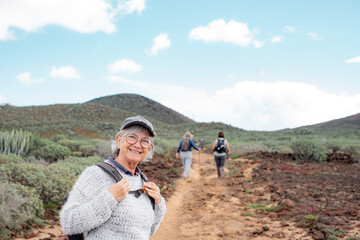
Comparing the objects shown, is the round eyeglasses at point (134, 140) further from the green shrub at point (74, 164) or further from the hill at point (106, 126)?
the hill at point (106, 126)

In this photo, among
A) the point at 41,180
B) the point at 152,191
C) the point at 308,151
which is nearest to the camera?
the point at 152,191

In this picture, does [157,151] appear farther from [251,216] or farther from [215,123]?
[215,123]

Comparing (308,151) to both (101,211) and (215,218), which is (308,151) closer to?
(215,218)

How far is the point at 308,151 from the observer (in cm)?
1839

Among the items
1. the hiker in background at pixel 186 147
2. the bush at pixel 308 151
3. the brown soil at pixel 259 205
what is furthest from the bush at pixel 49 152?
the bush at pixel 308 151

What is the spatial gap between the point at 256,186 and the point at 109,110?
2161 inches

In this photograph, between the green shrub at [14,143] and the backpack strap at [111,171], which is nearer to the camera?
the backpack strap at [111,171]

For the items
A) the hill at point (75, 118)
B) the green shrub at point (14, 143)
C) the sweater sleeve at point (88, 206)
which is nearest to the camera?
the sweater sleeve at point (88, 206)

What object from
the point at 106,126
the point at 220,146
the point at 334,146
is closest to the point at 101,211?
the point at 220,146

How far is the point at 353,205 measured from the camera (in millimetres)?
8070

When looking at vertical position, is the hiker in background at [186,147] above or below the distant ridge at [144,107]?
below

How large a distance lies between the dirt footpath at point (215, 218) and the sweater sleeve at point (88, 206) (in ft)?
15.2

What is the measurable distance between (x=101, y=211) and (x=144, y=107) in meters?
85.7

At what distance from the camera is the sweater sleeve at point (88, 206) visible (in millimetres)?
1950
